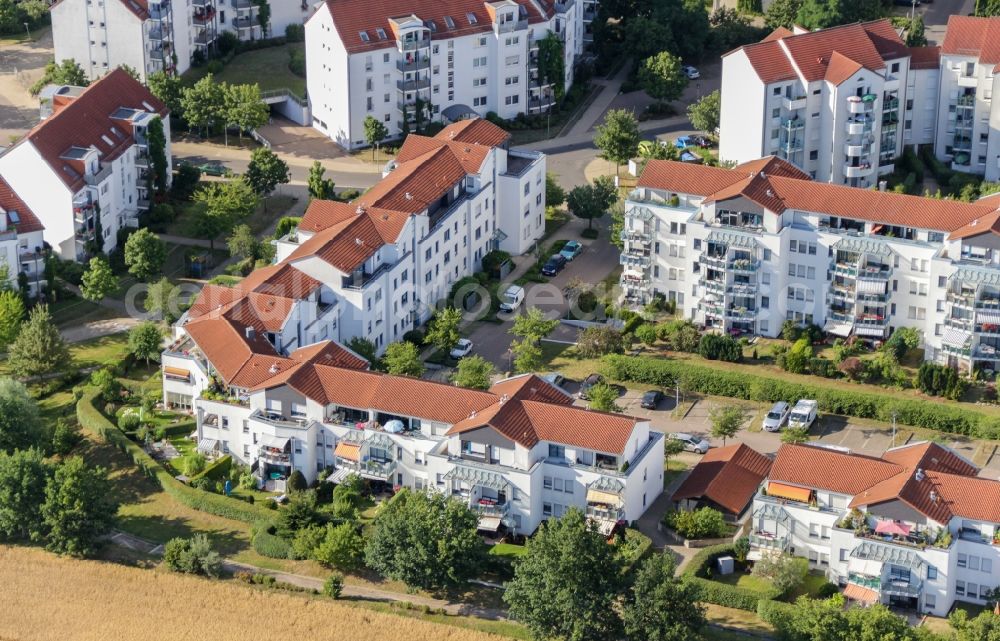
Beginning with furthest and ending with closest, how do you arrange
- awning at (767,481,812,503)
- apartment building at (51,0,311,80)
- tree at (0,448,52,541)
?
apartment building at (51,0,311,80) → tree at (0,448,52,541) → awning at (767,481,812,503)

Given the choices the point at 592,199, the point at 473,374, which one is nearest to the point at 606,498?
the point at 473,374

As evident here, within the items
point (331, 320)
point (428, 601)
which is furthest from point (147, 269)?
point (428, 601)

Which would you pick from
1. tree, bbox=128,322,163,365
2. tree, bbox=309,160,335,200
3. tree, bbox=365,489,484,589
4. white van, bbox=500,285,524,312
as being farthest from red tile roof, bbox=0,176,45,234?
tree, bbox=365,489,484,589

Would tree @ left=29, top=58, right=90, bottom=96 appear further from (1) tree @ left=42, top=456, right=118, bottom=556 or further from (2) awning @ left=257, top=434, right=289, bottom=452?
(1) tree @ left=42, top=456, right=118, bottom=556

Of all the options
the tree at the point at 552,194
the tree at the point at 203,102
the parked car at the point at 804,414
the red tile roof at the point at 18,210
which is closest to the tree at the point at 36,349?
the red tile roof at the point at 18,210

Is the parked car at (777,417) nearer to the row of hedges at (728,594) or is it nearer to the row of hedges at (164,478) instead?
the row of hedges at (728,594)

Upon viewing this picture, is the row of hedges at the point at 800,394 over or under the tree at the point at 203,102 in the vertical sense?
under
